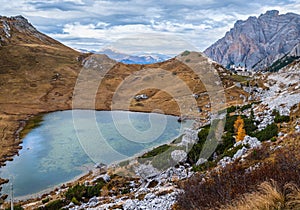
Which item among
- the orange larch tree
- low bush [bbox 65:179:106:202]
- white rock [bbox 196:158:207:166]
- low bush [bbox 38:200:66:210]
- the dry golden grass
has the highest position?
the dry golden grass

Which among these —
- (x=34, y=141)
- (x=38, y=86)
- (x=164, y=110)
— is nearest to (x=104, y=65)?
(x=38, y=86)

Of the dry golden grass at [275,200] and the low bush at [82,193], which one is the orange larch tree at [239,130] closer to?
the low bush at [82,193]

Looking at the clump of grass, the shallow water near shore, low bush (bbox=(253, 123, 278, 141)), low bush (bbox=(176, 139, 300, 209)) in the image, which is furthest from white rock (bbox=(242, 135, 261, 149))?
the clump of grass

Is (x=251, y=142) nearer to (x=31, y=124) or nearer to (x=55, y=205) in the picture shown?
(x=55, y=205)

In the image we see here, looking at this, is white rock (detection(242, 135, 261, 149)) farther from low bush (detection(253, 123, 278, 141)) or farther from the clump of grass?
the clump of grass

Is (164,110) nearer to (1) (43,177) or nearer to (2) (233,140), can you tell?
(1) (43,177)

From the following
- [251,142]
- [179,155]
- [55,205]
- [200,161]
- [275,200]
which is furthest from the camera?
[179,155]

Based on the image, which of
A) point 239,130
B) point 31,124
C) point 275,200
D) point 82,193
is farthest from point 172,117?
point 275,200

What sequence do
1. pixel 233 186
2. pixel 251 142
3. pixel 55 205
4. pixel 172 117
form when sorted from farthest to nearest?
pixel 172 117 → pixel 55 205 → pixel 251 142 → pixel 233 186
